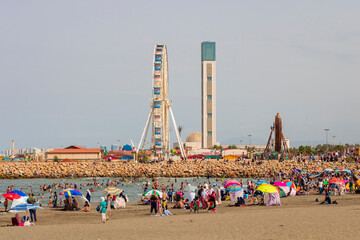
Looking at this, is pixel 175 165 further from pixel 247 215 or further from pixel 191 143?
pixel 191 143

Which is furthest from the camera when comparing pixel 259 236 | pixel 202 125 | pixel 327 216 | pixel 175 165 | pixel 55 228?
pixel 202 125

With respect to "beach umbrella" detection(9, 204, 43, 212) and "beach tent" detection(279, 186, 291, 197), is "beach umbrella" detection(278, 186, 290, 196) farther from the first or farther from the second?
"beach umbrella" detection(9, 204, 43, 212)

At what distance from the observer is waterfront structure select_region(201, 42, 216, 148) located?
140 meters

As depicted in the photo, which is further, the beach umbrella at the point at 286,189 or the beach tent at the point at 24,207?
the beach umbrella at the point at 286,189

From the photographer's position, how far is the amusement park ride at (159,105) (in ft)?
322

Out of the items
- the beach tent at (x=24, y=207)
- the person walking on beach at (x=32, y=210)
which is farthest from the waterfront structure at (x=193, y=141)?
the beach tent at (x=24, y=207)

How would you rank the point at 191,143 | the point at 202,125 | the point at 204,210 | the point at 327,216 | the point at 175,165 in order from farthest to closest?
the point at 191,143
the point at 202,125
the point at 175,165
the point at 204,210
the point at 327,216

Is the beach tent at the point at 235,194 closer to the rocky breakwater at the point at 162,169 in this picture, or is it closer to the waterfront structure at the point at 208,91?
the rocky breakwater at the point at 162,169

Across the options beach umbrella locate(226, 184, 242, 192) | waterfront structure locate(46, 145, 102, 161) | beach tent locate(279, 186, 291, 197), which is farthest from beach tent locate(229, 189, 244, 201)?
waterfront structure locate(46, 145, 102, 161)

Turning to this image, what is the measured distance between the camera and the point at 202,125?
14350 cm

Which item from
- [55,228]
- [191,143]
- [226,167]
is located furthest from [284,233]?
[191,143]

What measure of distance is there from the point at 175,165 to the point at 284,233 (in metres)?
61.1

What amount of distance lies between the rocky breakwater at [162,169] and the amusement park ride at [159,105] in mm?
22438

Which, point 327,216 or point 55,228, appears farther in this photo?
point 327,216
